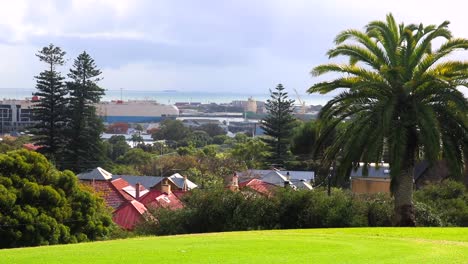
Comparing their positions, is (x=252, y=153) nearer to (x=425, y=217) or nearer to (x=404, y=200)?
(x=425, y=217)

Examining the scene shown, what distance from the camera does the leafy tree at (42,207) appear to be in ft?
63.7

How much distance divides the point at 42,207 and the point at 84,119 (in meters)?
30.3

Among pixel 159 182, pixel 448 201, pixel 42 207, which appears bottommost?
pixel 159 182

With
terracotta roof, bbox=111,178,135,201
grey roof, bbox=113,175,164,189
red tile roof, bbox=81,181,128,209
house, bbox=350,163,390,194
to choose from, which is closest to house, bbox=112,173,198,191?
grey roof, bbox=113,175,164,189

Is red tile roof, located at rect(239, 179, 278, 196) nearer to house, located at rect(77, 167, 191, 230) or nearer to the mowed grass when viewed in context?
house, located at rect(77, 167, 191, 230)

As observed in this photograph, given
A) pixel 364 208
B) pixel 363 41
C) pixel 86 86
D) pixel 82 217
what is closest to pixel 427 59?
pixel 363 41

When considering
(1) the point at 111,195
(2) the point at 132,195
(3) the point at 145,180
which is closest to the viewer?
(1) the point at 111,195

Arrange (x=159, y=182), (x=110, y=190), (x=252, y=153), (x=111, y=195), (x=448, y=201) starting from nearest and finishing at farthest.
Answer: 1. (x=448, y=201)
2. (x=111, y=195)
3. (x=110, y=190)
4. (x=159, y=182)
5. (x=252, y=153)

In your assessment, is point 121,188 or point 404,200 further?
point 121,188

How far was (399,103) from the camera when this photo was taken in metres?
16.7

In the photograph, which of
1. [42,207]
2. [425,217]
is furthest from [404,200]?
[42,207]

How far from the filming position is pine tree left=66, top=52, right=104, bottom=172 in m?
49.7

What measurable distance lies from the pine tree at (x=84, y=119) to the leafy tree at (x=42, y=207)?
88.7 feet

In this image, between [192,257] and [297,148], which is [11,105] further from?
[192,257]
